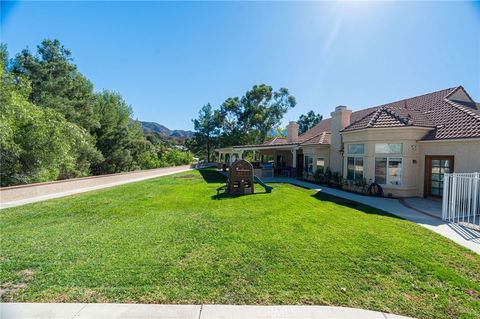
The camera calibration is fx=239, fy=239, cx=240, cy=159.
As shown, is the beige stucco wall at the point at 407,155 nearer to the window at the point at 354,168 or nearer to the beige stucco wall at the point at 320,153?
the window at the point at 354,168

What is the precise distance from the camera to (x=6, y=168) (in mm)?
13766

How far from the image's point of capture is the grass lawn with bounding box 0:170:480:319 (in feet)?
12.6

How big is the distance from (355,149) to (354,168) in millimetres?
1245

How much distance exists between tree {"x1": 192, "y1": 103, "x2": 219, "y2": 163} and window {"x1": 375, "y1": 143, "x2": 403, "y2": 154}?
40235 mm

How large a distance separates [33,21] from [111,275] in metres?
10.5

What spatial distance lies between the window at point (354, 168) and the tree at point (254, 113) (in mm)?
31541

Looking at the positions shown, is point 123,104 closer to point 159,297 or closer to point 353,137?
point 353,137

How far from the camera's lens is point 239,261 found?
501cm

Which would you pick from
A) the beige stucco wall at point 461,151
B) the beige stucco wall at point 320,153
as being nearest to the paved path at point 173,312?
the beige stucco wall at point 461,151

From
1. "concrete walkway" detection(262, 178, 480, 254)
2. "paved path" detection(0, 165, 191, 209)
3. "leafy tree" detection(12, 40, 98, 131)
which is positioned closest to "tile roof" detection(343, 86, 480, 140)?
"concrete walkway" detection(262, 178, 480, 254)

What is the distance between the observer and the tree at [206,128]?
5247 cm

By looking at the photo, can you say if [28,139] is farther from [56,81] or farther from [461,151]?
[461,151]

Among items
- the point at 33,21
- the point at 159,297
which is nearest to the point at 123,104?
the point at 33,21

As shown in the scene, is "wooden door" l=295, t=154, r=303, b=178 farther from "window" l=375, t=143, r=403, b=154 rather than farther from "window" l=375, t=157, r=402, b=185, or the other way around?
"window" l=375, t=143, r=403, b=154
